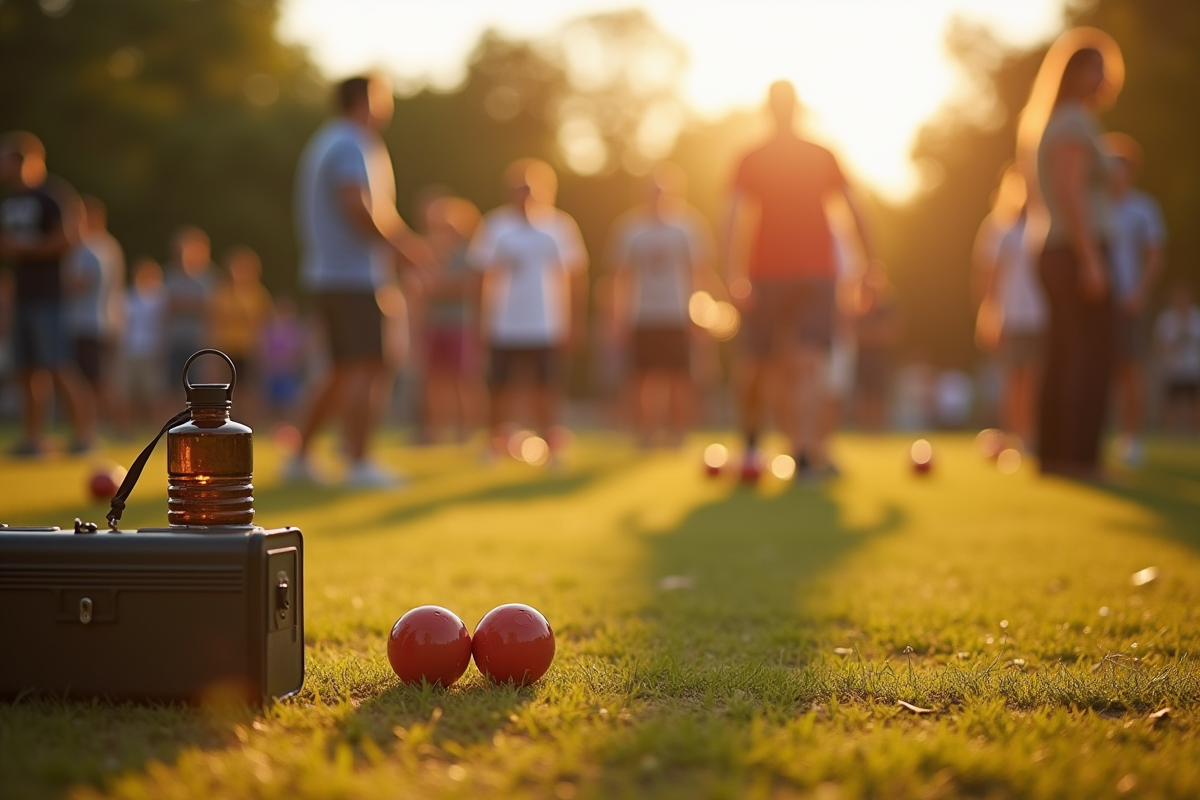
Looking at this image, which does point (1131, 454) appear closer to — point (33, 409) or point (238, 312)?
point (33, 409)

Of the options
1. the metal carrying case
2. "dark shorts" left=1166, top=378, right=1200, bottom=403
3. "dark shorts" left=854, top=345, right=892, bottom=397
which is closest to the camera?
the metal carrying case

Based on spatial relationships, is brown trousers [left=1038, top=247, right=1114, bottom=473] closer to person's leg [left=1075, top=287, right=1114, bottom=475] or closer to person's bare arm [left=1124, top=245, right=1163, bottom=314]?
person's leg [left=1075, top=287, right=1114, bottom=475]

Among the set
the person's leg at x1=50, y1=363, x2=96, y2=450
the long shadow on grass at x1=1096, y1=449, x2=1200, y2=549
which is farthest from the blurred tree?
the long shadow on grass at x1=1096, y1=449, x2=1200, y2=549

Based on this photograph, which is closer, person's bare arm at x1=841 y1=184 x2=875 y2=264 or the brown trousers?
the brown trousers

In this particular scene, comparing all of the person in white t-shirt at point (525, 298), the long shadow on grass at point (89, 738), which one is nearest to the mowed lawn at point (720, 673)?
the long shadow on grass at point (89, 738)

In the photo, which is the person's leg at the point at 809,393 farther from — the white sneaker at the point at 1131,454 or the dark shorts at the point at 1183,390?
the dark shorts at the point at 1183,390

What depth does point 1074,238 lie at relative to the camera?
784 centimetres

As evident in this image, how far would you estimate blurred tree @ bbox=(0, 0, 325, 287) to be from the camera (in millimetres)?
34906

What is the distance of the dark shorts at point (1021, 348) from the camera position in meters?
10.8

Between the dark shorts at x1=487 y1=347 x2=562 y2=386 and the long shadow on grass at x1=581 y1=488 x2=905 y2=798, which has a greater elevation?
the dark shorts at x1=487 y1=347 x2=562 y2=386

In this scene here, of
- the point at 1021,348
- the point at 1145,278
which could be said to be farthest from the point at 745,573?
the point at 1145,278

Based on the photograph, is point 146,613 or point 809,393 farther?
point 809,393

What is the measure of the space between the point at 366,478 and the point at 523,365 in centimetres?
343

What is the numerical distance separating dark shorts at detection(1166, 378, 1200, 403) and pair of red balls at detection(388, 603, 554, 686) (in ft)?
61.8
